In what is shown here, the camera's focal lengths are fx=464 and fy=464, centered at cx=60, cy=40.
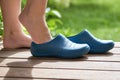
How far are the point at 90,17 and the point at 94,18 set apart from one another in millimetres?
113

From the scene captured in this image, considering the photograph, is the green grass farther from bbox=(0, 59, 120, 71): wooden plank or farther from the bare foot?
bbox=(0, 59, 120, 71): wooden plank

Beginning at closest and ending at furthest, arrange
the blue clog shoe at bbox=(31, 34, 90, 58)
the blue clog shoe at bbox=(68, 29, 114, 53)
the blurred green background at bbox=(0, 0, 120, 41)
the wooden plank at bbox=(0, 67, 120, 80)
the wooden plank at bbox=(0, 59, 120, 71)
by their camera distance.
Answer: the wooden plank at bbox=(0, 67, 120, 80)
the wooden plank at bbox=(0, 59, 120, 71)
the blue clog shoe at bbox=(31, 34, 90, 58)
the blue clog shoe at bbox=(68, 29, 114, 53)
the blurred green background at bbox=(0, 0, 120, 41)

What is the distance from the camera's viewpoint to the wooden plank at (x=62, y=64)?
7.91 ft

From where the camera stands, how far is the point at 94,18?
239 inches

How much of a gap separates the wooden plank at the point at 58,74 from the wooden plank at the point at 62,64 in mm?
73

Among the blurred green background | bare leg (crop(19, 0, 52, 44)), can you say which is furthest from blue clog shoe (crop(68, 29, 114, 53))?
the blurred green background

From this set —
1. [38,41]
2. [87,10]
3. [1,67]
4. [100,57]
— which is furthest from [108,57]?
[87,10]

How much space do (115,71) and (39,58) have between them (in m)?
0.51

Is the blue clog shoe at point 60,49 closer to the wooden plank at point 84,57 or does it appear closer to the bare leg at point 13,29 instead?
the wooden plank at point 84,57

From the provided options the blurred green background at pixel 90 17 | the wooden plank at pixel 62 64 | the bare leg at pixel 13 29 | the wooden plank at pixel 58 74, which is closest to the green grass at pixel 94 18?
the blurred green background at pixel 90 17

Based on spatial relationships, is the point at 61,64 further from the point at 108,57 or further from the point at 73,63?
the point at 108,57

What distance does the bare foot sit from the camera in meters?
2.90

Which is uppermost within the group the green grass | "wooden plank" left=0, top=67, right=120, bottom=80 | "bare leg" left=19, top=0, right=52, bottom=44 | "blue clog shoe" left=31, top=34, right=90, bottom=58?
"bare leg" left=19, top=0, right=52, bottom=44

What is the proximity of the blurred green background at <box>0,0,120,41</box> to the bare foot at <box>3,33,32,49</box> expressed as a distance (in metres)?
1.53
